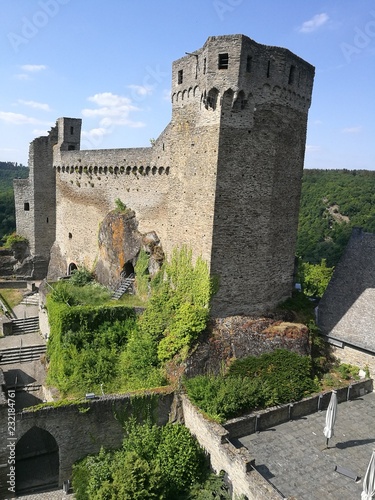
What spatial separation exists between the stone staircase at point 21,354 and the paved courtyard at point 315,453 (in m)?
12.1

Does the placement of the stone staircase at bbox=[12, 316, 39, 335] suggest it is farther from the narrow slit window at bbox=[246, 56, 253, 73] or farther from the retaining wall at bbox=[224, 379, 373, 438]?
the narrow slit window at bbox=[246, 56, 253, 73]

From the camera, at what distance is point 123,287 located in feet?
73.7

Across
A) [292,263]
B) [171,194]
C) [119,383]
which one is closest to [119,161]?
[171,194]

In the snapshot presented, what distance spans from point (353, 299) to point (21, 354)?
56.4 feet

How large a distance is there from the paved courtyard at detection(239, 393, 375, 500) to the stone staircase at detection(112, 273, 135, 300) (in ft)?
32.6

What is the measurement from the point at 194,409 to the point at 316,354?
24.3 feet

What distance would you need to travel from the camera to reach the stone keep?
17.0 metres

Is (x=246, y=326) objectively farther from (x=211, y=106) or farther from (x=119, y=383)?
(x=211, y=106)

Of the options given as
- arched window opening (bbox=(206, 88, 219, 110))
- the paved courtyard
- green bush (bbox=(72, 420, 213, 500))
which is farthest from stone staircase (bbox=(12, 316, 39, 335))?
arched window opening (bbox=(206, 88, 219, 110))

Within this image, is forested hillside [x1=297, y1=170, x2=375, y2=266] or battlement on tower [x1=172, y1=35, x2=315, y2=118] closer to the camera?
battlement on tower [x1=172, y1=35, x2=315, y2=118]

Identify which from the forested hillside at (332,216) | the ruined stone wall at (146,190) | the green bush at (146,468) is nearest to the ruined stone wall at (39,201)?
the ruined stone wall at (146,190)

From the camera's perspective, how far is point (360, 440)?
15.4 metres

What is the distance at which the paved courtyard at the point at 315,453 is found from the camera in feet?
42.2

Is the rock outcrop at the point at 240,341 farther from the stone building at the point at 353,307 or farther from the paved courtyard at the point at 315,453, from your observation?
the paved courtyard at the point at 315,453
